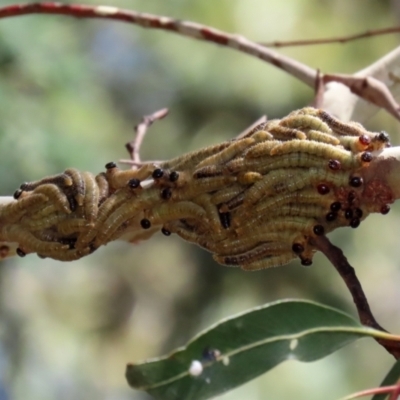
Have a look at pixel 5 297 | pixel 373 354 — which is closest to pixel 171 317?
pixel 5 297

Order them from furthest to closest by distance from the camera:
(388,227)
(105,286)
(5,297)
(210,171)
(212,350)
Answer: (105,286), (388,227), (5,297), (210,171), (212,350)

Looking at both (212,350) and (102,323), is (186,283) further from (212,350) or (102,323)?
(212,350)

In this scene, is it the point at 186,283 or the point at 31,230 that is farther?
the point at 186,283

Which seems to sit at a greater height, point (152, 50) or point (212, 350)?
point (152, 50)

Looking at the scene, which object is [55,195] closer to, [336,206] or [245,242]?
[245,242]

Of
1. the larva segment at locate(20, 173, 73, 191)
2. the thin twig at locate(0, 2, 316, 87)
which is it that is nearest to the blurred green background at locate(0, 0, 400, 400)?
the thin twig at locate(0, 2, 316, 87)

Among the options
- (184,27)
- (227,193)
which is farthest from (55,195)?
(184,27)
